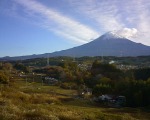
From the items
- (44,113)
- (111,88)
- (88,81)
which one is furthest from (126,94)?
(44,113)

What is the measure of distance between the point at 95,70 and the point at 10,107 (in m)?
87.6

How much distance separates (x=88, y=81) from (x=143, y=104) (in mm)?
39104

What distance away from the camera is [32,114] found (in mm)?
16219

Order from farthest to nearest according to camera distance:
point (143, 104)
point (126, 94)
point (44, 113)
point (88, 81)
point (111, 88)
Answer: point (88, 81) < point (111, 88) < point (126, 94) < point (143, 104) < point (44, 113)

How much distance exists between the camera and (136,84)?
189 feet

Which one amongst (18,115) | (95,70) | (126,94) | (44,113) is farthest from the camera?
(95,70)

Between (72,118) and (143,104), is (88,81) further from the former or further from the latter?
(72,118)

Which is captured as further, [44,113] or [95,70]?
[95,70]

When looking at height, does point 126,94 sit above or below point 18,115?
below

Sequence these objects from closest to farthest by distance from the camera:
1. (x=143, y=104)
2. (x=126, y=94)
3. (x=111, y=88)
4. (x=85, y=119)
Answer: (x=85, y=119), (x=143, y=104), (x=126, y=94), (x=111, y=88)

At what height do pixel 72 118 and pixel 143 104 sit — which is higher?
pixel 72 118

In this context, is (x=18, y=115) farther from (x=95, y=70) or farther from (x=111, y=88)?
(x=95, y=70)

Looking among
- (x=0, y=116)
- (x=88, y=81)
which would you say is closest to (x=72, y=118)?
(x=0, y=116)

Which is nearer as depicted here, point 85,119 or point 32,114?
point 32,114
